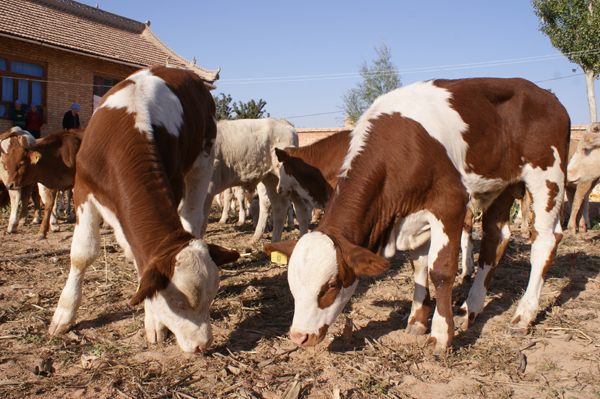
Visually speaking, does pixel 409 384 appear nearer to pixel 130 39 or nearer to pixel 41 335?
pixel 41 335

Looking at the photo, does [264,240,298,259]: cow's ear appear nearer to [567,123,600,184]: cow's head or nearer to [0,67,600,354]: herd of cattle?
[0,67,600,354]: herd of cattle

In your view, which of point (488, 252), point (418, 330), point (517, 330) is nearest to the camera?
point (418, 330)

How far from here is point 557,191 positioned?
444 cm

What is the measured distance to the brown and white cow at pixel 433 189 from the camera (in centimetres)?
315

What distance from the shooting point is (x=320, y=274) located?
304cm

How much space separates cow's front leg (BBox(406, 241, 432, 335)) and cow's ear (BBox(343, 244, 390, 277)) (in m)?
1.17

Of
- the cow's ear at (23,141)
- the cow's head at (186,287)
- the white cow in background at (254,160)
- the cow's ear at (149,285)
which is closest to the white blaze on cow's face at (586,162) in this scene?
the white cow in background at (254,160)

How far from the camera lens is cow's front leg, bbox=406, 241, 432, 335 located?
3980 millimetres

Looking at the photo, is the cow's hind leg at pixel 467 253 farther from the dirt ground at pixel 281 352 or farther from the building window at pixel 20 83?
the building window at pixel 20 83

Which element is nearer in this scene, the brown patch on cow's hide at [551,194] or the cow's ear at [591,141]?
the brown patch on cow's hide at [551,194]

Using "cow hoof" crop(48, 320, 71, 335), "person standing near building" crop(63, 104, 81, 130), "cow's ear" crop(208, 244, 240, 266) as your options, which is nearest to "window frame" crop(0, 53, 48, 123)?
"person standing near building" crop(63, 104, 81, 130)

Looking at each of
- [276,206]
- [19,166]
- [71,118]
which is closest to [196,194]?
[276,206]

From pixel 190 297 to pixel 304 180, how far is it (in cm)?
446

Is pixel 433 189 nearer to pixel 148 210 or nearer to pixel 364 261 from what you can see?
pixel 364 261
